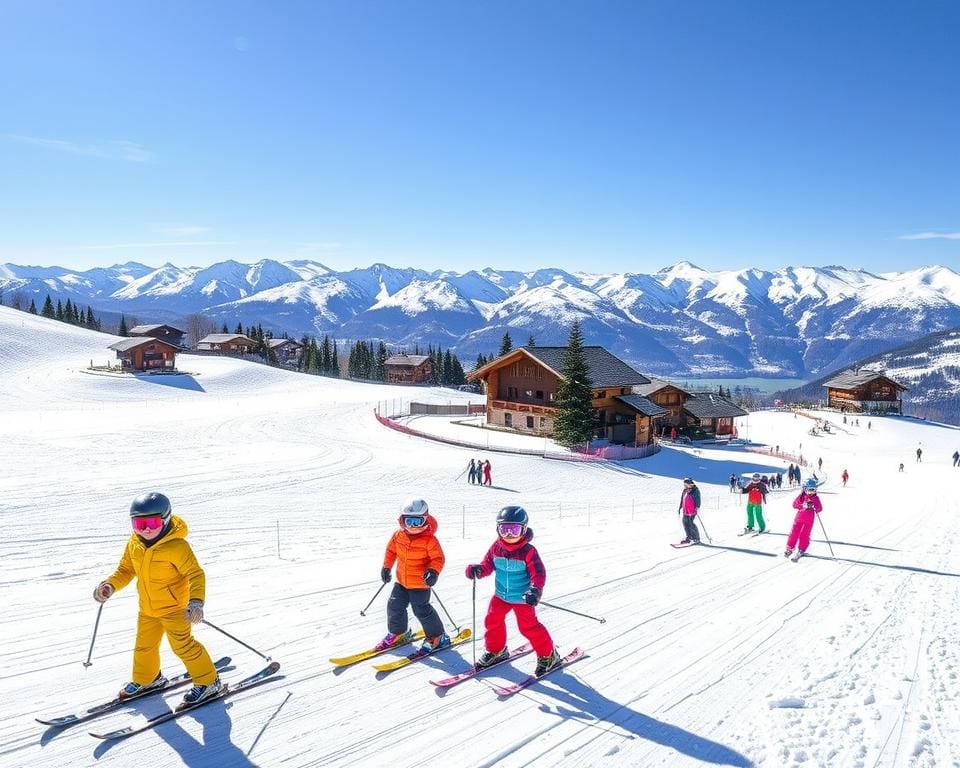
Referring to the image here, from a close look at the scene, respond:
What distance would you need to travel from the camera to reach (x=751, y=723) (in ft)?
18.5

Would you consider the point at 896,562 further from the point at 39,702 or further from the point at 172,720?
the point at 39,702

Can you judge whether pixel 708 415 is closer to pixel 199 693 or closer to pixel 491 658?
pixel 491 658

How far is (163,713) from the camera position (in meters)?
5.56

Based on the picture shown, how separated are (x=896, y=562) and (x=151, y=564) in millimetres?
14196

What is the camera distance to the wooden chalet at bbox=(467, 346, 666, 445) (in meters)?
44.0

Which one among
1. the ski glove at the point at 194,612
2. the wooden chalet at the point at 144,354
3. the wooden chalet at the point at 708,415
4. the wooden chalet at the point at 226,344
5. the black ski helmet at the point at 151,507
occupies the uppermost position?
the wooden chalet at the point at 226,344

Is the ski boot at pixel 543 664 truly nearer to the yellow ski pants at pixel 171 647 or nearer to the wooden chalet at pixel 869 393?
the yellow ski pants at pixel 171 647

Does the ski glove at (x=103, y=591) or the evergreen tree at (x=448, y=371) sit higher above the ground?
the evergreen tree at (x=448, y=371)

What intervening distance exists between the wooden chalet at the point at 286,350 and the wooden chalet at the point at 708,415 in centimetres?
9092


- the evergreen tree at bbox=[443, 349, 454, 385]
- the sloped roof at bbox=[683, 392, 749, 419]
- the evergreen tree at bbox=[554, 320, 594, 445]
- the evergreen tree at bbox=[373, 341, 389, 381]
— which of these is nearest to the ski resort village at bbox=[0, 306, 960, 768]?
the evergreen tree at bbox=[554, 320, 594, 445]

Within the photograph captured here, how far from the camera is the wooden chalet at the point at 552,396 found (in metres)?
44.0

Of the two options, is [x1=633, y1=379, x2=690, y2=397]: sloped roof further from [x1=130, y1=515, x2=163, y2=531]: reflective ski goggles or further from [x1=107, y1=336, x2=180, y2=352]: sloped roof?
[x1=107, y1=336, x2=180, y2=352]: sloped roof

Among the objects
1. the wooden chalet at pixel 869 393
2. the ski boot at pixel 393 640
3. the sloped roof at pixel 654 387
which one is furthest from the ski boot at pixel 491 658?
the wooden chalet at pixel 869 393

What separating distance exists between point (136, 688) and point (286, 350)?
423 feet
